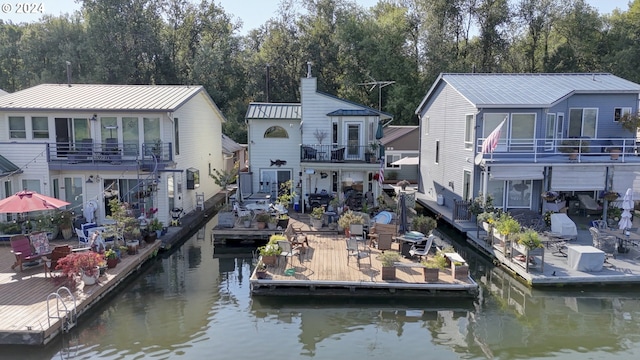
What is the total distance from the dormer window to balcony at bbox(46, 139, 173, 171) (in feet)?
19.4

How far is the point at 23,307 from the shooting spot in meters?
11.5

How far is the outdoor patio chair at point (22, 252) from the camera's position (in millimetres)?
14242

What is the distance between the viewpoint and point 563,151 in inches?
865

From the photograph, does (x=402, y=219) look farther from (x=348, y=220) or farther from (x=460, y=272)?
(x=460, y=272)

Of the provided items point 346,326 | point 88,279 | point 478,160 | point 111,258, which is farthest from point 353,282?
point 478,160

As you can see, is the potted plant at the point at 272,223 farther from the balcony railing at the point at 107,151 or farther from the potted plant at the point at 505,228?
the potted plant at the point at 505,228

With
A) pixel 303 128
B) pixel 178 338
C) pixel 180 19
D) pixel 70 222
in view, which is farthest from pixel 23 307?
pixel 180 19

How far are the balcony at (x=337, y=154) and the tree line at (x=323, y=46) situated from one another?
18.6 metres

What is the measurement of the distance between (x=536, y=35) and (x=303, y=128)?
33.1 meters

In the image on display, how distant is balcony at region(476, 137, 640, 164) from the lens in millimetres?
20453

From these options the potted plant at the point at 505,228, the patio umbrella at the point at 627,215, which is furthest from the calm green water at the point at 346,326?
the patio umbrella at the point at 627,215

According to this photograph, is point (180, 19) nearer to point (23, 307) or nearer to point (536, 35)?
point (536, 35)

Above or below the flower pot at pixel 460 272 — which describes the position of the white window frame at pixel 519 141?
above

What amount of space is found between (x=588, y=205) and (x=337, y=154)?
470 inches
